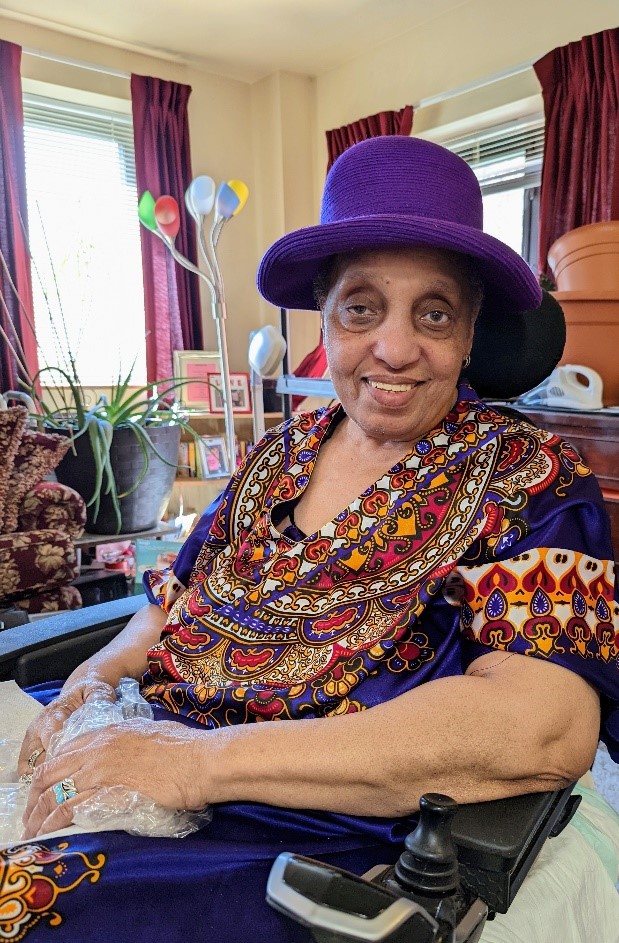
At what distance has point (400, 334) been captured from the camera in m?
1.02

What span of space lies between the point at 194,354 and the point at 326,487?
3.34 m

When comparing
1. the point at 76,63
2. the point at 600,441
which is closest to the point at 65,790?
the point at 600,441

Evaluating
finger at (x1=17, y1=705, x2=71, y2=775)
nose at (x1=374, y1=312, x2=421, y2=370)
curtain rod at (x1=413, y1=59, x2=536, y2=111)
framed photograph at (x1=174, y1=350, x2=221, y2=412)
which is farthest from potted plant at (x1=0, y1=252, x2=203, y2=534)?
curtain rod at (x1=413, y1=59, x2=536, y2=111)

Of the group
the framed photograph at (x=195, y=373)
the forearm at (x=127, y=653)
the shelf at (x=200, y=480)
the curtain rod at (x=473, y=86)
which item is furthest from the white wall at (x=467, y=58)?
the forearm at (x=127, y=653)

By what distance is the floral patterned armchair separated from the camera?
2.21 m

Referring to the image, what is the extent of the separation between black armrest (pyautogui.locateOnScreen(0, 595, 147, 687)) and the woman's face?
0.58m

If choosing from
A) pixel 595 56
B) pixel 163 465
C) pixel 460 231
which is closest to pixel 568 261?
pixel 595 56

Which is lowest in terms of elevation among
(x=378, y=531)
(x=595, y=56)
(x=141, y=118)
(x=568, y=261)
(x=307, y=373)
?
(x=378, y=531)

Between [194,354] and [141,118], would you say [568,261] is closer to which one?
[194,354]

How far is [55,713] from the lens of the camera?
1029 mm

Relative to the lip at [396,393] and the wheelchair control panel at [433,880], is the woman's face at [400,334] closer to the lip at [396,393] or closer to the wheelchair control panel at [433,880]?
the lip at [396,393]

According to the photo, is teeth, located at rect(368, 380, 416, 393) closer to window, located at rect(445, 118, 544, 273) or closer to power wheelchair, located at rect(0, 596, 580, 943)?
power wheelchair, located at rect(0, 596, 580, 943)

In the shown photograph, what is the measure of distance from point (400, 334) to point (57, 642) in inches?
29.7

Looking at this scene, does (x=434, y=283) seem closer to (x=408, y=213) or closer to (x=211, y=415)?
(x=408, y=213)
